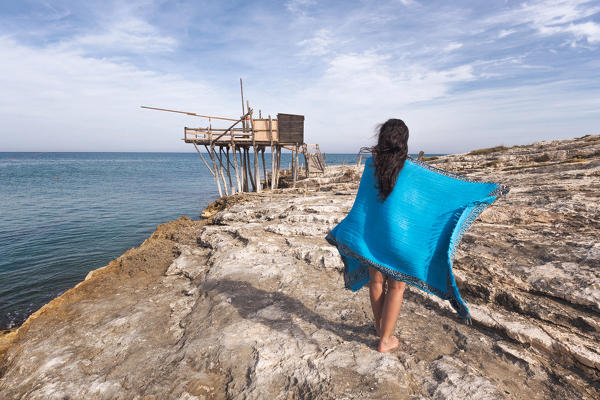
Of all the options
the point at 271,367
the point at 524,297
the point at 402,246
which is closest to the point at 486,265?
the point at 524,297

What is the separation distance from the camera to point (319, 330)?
2.94m

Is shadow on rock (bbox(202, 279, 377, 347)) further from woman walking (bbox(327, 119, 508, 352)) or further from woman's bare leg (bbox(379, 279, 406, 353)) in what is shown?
woman walking (bbox(327, 119, 508, 352))

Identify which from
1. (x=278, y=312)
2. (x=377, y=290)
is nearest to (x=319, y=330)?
Result: (x=278, y=312)

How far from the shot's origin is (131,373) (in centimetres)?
271

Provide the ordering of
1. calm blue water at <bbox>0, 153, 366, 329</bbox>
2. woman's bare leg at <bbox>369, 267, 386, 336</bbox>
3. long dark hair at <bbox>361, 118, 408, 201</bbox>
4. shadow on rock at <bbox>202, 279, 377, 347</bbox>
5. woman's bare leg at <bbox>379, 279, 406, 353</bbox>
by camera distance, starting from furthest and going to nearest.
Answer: calm blue water at <bbox>0, 153, 366, 329</bbox> → shadow on rock at <bbox>202, 279, 377, 347</bbox> → woman's bare leg at <bbox>369, 267, 386, 336</bbox> → woman's bare leg at <bbox>379, 279, 406, 353</bbox> → long dark hair at <bbox>361, 118, 408, 201</bbox>

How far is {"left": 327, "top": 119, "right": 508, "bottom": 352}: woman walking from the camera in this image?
7.00 ft

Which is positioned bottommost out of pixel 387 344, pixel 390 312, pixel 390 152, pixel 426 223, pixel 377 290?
pixel 387 344

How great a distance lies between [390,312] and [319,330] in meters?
0.91

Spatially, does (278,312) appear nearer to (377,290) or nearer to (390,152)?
(377,290)

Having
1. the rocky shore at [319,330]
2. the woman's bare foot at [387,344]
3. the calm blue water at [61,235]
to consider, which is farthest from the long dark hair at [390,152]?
the calm blue water at [61,235]

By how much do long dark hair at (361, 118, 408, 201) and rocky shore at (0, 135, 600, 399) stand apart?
1.49 metres

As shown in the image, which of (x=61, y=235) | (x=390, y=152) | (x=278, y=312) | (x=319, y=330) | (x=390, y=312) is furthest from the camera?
(x=61, y=235)

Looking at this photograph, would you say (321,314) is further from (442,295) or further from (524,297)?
(524,297)

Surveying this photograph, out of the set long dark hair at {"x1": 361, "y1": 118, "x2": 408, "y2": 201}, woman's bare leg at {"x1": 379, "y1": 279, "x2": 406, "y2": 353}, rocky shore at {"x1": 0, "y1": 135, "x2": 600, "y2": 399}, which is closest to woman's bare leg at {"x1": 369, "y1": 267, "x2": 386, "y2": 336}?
woman's bare leg at {"x1": 379, "y1": 279, "x2": 406, "y2": 353}
